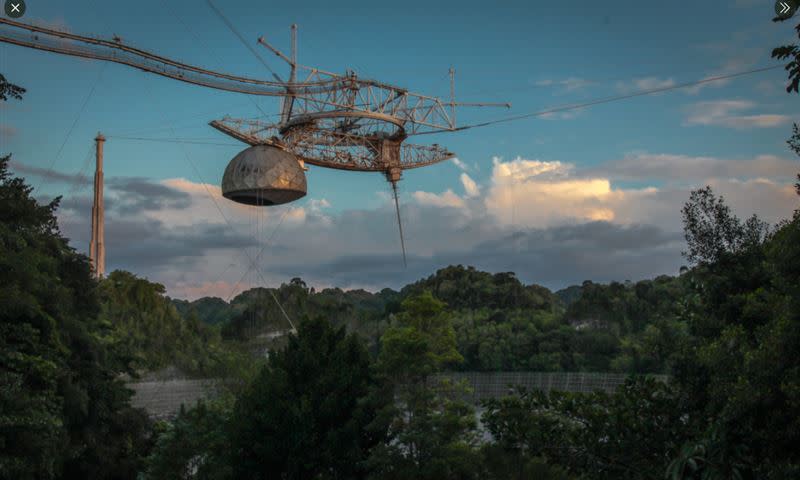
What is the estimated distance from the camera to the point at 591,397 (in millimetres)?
19344

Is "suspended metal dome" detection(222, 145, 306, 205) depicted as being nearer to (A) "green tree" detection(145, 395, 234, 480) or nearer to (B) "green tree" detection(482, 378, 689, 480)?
(A) "green tree" detection(145, 395, 234, 480)

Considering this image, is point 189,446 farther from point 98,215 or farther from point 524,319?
point 524,319

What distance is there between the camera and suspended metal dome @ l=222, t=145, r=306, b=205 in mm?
37719

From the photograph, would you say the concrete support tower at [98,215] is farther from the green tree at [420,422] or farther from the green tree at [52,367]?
the green tree at [420,422]

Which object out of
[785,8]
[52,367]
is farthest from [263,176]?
[785,8]

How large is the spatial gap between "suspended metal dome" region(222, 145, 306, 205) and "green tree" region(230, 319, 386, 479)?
11.4 metres

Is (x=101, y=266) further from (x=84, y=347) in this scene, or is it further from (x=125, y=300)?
(x=84, y=347)

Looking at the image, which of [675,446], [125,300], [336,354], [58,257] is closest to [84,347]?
[58,257]

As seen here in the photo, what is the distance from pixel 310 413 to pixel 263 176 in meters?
14.7

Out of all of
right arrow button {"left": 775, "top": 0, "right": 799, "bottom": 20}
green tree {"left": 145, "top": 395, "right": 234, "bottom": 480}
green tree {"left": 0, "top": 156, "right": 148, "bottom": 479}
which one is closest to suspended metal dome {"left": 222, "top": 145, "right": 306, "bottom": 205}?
green tree {"left": 0, "top": 156, "right": 148, "bottom": 479}

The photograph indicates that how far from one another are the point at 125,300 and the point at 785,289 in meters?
52.7

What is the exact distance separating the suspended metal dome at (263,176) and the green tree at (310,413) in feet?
37.3

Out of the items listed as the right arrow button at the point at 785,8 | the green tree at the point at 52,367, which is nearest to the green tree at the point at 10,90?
the green tree at the point at 52,367

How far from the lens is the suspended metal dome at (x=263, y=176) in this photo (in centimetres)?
3772
